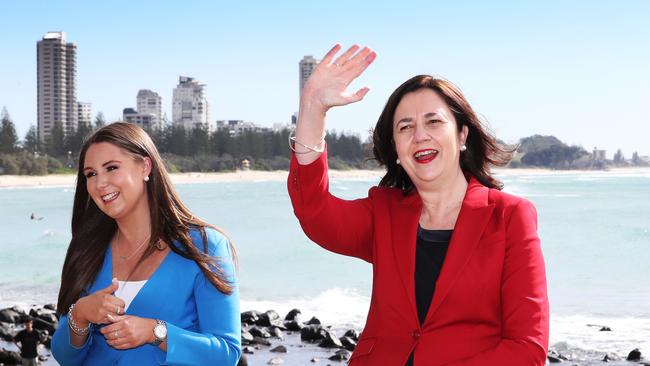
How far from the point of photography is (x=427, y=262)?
234 centimetres

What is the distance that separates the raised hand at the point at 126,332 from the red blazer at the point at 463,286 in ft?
2.05

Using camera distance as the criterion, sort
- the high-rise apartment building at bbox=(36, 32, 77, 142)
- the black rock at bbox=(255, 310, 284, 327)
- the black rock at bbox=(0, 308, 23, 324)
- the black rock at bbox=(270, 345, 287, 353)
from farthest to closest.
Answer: the high-rise apartment building at bbox=(36, 32, 77, 142) → the black rock at bbox=(255, 310, 284, 327) → the black rock at bbox=(0, 308, 23, 324) → the black rock at bbox=(270, 345, 287, 353)

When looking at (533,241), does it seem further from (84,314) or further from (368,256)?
(84,314)

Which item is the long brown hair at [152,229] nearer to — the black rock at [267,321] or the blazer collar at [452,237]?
the blazer collar at [452,237]

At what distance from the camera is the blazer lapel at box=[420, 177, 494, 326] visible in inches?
88.0

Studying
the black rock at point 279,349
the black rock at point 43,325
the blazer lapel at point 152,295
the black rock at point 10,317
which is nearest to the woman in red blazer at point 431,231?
the blazer lapel at point 152,295

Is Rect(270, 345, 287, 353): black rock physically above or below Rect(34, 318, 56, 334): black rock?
above

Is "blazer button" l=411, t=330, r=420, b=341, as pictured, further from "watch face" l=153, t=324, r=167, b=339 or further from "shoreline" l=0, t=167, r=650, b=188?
"shoreline" l=0, t=167, r=650, b=188

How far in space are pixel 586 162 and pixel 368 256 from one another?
551 feet

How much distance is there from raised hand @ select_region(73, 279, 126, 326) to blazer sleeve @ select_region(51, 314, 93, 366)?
0.45ft

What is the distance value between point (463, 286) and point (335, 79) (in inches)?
28.9

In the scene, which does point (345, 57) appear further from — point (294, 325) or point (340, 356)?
point (294, 325)

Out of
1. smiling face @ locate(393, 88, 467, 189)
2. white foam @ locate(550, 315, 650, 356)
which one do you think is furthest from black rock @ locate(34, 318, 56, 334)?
smiling face @ locate(393, 88, 467, 189)

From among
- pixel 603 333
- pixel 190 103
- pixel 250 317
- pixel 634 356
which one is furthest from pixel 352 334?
pixel 190 103
